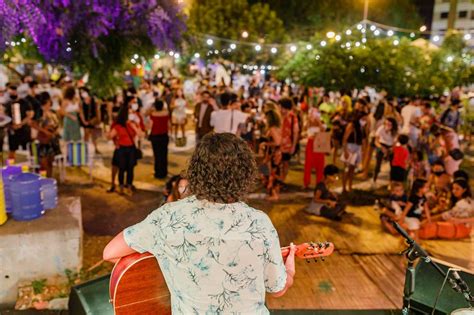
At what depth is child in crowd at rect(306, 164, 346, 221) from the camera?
23.9ft

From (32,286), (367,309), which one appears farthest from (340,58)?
(32,286)

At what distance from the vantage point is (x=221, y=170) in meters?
2.07

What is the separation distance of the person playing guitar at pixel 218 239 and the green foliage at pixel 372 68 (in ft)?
37.4

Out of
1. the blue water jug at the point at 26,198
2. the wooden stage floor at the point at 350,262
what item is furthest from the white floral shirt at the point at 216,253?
the blue water jug at the point at 26,198

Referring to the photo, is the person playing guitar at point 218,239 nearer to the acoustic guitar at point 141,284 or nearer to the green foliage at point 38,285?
the acoustic guitar at point 141,284

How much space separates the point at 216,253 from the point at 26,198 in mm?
3489

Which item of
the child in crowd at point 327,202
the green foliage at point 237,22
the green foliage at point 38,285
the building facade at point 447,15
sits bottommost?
the green foliage at point 38,285

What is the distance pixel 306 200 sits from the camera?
829 centimetres

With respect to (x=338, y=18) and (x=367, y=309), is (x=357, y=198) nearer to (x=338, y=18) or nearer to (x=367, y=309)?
(x=367, y=309)

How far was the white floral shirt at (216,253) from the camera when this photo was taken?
203cm

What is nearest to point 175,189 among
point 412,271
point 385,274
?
point 385,274

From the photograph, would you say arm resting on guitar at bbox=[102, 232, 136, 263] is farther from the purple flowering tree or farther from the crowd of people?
the crowd of people

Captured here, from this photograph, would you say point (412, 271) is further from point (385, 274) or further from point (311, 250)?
point (385, 274)

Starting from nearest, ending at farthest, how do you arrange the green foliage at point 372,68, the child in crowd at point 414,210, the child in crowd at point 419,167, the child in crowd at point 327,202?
the child in crowd at point 414,210 < the child in crowd at point 327,202 < the child in crowd at point 419,167 < the green foliage at point 372,68
